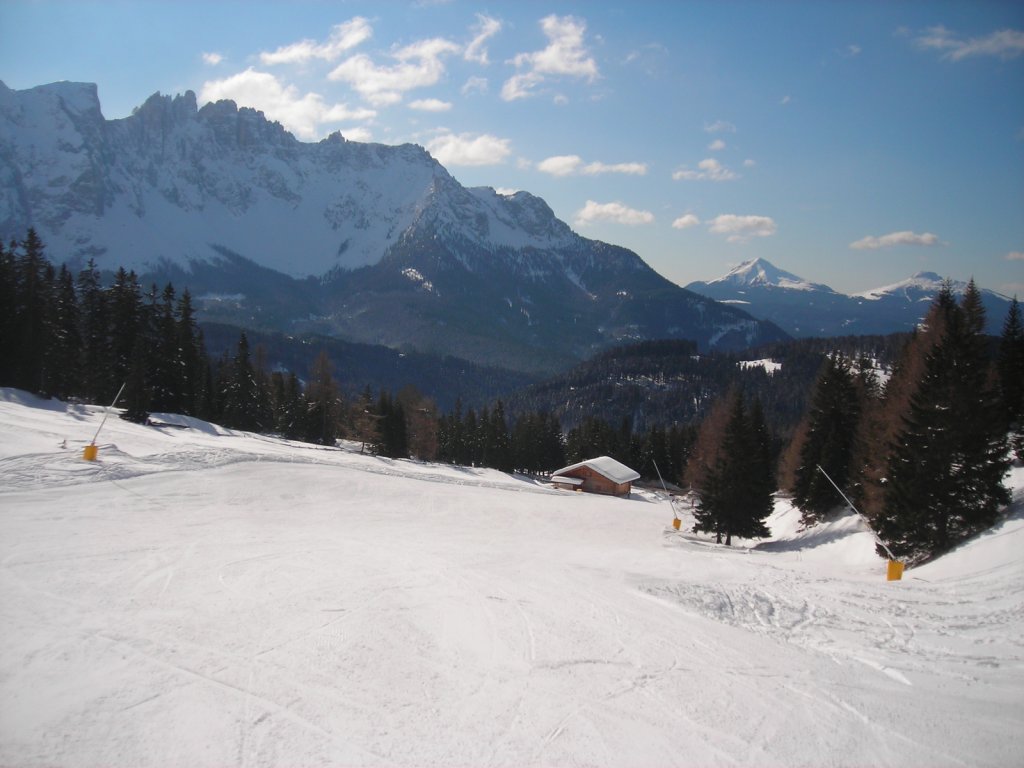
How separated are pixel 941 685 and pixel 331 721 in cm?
935

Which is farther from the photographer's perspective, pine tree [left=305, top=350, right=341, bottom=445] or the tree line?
pine tree [left=305, top=350, right=341, bottom=445]

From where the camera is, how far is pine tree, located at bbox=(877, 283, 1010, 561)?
19547 mm

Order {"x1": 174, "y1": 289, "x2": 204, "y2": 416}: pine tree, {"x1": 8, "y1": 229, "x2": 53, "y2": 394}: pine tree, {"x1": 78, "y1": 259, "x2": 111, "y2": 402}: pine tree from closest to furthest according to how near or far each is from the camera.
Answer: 1. {"x1": 8, "y1": 229, "x2": 53, "y2": 394}: pine tree
2. {"x1": 78, "y1": 259, "x2": 111, "y2": 402}: pine tree
3. {"x1": 174, "y1": 289, "x2": 204, "y2": 416}: pine tree

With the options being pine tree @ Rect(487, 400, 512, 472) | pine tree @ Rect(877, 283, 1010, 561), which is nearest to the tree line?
pine tree @ Rect(487, 400, 512, 472)

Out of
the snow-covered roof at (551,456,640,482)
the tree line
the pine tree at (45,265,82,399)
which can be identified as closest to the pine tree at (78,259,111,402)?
the tree line

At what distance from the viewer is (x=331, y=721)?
7664mm

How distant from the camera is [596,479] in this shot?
66.8 meters

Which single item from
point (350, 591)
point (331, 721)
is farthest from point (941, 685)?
point (350, 591)

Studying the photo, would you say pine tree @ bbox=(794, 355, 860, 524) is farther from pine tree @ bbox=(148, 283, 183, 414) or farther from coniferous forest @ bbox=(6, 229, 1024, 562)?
pine tree @ bbox=(148, 283, 183, 414)

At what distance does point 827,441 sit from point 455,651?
2995cm

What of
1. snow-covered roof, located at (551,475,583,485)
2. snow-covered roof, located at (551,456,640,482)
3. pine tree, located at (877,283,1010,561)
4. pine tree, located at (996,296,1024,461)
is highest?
pine tree, located at (996,296,1024,461)

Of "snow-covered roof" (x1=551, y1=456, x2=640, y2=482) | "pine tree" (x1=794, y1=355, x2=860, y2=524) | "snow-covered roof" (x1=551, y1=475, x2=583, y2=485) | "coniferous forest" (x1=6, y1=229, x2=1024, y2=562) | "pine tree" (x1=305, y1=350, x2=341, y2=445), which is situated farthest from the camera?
"snow-covered roof" (x1=551, y1=475, x2=583, y2=485)

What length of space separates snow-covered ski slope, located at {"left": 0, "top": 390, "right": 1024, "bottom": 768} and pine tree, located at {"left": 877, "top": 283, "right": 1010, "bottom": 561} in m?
1.27

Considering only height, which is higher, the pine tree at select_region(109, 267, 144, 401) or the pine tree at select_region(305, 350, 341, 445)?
the pine tree at select_region(109, 267, 144, 401)
